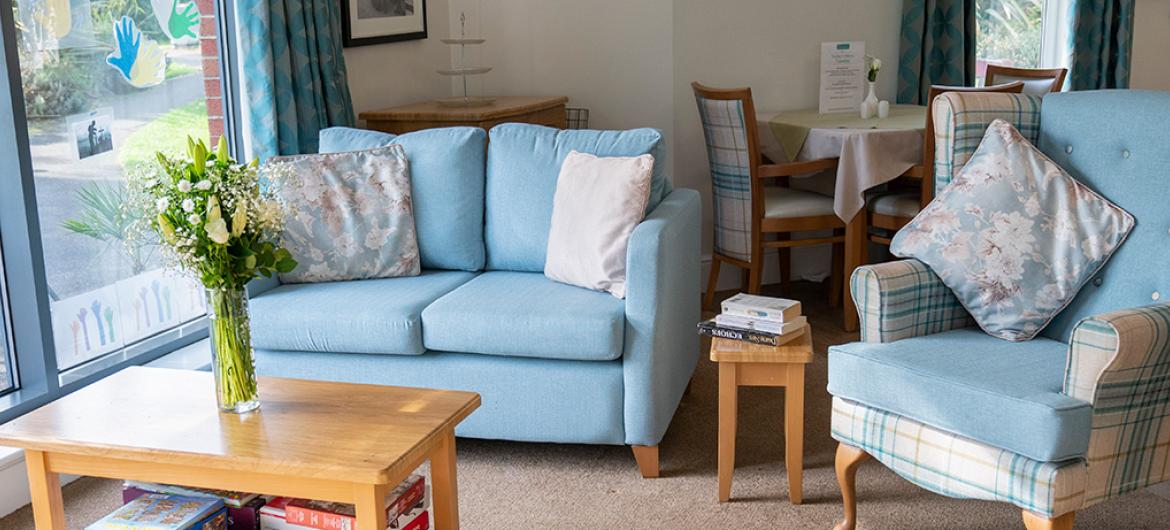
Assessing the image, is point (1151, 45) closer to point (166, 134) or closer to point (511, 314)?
point (511, 314)

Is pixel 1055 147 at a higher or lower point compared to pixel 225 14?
lower

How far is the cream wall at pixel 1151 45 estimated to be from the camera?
245 inches

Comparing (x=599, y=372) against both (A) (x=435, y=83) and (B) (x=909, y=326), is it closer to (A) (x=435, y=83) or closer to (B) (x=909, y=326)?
(B) (x=909, y=326)

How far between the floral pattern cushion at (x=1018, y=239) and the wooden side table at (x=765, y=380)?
15.9 inches

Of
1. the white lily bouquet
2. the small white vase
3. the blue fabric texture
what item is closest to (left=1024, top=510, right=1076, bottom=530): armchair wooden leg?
the blue fabric texture

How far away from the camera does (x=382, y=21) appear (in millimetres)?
4418

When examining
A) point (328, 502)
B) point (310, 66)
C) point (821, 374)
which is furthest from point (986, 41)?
point (328, 502)

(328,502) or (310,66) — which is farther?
(310,66)

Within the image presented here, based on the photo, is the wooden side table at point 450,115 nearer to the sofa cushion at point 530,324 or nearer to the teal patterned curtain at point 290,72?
the teal patterned curtain at point 290,72

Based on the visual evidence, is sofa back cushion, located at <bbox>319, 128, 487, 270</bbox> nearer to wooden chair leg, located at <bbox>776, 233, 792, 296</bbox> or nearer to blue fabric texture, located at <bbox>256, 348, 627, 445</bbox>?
blue fabric texture, located at <bbox>256, 348, 627, 445</bbox>

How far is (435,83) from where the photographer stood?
4.80 metres

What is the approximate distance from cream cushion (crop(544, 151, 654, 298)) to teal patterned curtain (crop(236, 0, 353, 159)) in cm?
110

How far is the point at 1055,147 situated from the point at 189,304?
111 inches

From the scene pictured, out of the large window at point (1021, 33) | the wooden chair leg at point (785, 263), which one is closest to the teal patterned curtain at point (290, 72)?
the wooden chair leg at point (785, 263)
